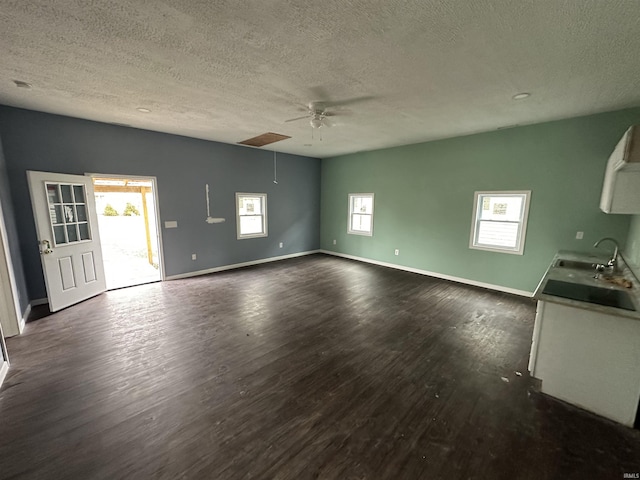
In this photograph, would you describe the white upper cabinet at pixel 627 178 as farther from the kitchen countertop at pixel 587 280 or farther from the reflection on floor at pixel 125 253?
the reflection on floor at pixel 125 253

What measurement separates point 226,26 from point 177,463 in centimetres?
294

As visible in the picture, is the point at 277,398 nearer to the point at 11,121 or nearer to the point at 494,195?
the point at 494,195

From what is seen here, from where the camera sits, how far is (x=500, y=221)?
4.53m

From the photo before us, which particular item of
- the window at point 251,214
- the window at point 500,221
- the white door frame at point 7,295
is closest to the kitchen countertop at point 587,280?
the window at point 500,221

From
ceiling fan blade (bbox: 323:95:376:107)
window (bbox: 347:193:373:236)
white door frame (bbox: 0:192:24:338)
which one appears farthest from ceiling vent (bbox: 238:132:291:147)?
white door frame (bbox: 0:192:24:338)

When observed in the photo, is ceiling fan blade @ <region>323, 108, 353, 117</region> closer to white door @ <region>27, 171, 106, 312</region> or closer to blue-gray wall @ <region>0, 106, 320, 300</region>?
blue-gray wall @ <region>0, 106, 320, 300</region>

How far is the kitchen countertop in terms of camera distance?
1.81 meters

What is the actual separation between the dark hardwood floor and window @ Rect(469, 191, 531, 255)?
4.35 ft

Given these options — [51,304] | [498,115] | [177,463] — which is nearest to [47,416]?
[177,463]

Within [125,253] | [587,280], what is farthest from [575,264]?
[125,253]

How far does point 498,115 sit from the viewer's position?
3.59m

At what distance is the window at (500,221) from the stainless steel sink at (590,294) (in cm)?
219

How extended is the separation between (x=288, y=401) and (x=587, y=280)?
3.20m

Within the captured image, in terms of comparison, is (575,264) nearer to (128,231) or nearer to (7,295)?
(7,295)
